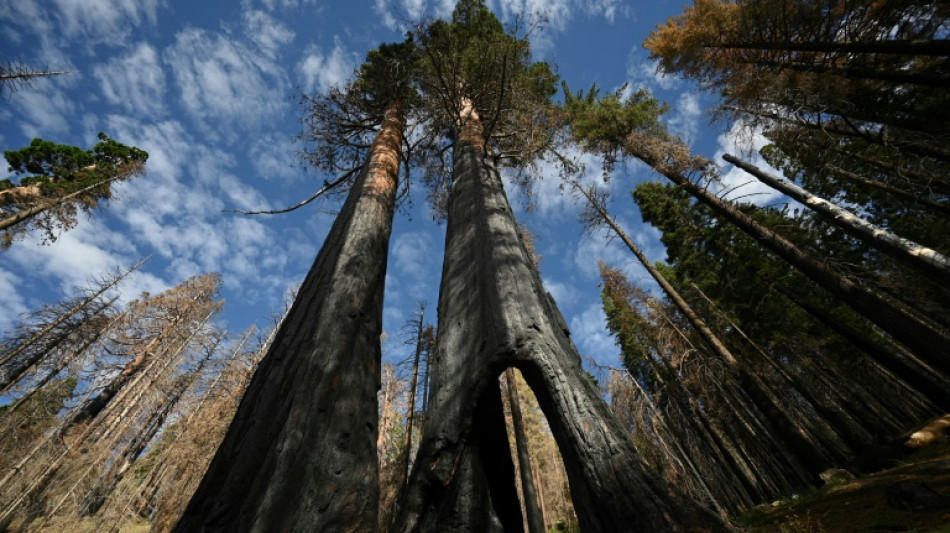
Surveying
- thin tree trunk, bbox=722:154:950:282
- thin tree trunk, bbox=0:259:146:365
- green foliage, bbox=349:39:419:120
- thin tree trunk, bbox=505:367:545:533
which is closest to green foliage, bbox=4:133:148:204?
thin tree trunk, bbox=0:259:146:365

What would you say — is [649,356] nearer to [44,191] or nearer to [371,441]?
[371,441]

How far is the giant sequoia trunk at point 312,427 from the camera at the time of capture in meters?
1.06

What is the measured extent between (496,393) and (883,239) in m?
7.41

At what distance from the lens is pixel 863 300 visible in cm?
585

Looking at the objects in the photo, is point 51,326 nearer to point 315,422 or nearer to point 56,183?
point 56,183

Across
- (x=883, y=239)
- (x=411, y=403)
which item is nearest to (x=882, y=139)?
(x=883, y=239)

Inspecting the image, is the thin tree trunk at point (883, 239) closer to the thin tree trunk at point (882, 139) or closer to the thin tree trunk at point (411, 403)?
the thin tree trunk at point (882, 139)

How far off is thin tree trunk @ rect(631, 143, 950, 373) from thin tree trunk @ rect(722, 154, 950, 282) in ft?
2.43

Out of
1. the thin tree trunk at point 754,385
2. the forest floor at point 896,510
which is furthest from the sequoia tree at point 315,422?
the thin tree trunk at point 754,385

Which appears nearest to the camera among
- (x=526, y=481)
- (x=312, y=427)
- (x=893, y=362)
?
(x=312, y=427)

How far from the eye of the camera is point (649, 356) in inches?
589

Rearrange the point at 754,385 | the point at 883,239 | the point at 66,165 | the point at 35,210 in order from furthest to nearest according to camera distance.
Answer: the point at 66,165
the point at 35,210
the point at 754,385
the point at 883,239

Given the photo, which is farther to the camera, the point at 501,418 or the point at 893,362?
the point at 893,362

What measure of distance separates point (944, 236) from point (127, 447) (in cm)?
3192
